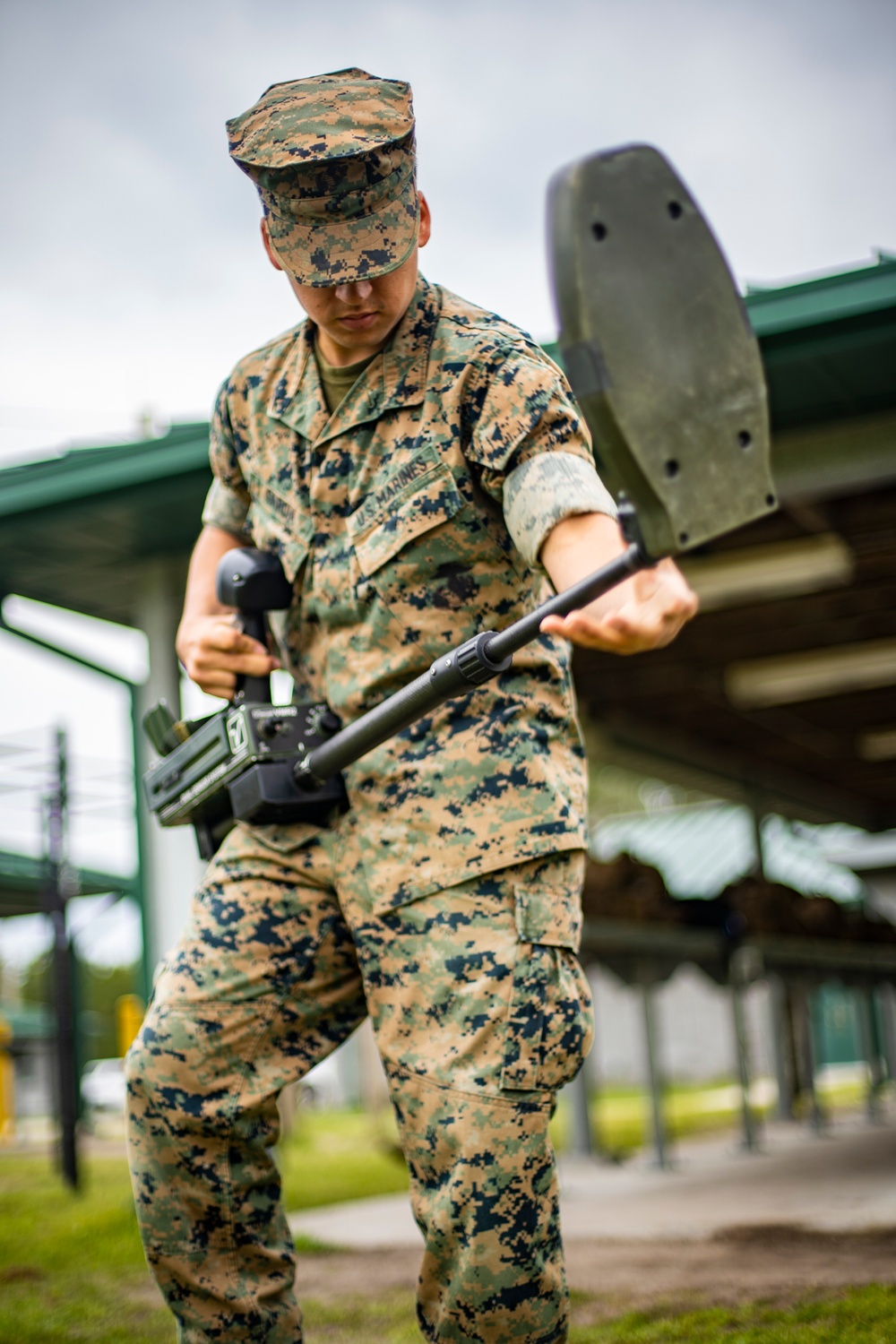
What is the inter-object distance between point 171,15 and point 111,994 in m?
48.3

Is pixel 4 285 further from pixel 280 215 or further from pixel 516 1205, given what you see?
pixel 516 1205

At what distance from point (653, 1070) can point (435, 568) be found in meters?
7.48

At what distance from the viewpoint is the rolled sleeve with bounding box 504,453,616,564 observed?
1.78m

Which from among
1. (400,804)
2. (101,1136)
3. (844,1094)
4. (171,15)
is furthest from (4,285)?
(844,1094)

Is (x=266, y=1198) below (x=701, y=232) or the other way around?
below

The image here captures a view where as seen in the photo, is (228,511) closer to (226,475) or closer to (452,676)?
(226,475)

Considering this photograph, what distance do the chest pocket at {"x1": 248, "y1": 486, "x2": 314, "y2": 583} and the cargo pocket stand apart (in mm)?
643

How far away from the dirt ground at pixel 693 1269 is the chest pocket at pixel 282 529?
91.2 inches

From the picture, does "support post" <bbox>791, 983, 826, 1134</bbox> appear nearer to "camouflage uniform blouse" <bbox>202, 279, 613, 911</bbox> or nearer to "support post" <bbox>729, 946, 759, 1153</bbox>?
"support post" <bbox>729, 946, 759, 1153</bbox>

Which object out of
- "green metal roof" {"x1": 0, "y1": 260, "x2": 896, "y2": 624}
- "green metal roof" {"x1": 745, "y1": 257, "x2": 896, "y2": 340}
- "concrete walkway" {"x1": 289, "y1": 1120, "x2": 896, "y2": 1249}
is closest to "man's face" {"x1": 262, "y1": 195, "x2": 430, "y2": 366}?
"green metal roof" {"x1": 745, "y1": 257, "x2": 896, "y2": 340}

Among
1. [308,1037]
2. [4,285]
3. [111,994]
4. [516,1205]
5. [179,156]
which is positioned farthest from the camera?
[111,994]

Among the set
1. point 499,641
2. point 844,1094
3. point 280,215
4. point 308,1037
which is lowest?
point 844,1094

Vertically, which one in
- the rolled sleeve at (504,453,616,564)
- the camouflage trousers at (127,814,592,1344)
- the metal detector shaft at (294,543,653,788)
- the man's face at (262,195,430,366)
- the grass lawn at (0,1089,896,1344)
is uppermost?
the man's face at (262,195,430,366)

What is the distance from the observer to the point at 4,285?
10.6m
